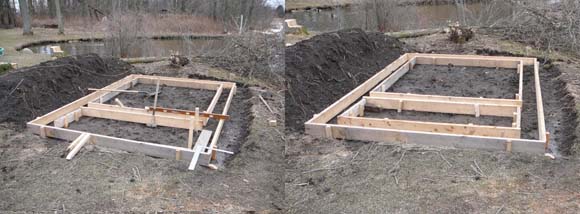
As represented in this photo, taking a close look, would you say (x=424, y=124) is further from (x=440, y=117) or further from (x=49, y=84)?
(x=49, y=84)

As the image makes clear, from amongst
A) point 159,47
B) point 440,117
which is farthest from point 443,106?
point 159,47

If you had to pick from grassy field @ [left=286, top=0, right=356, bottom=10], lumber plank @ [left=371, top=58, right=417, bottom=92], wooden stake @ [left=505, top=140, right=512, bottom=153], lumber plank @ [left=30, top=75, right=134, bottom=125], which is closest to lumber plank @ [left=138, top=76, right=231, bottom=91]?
lumber plank @ [left=30, top=75, right=134, bottom=125]

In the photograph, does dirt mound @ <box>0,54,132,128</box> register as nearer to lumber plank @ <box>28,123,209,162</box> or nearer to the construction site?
the construction site

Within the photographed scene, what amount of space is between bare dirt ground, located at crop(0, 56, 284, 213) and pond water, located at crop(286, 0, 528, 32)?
678 cm

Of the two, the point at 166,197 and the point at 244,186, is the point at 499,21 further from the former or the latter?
the point at 166,197

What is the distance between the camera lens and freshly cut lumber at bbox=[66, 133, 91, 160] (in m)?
4.71

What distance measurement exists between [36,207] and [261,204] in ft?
5.60

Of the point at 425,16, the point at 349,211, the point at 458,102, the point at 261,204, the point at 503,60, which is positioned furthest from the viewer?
the point at 425,16

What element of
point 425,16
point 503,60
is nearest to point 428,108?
point 503,60

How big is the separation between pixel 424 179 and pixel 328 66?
11.2 ft

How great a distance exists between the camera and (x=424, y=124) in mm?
4738

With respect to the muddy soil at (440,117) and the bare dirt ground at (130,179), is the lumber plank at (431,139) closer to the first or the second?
the bare dirt ground at (130,179)

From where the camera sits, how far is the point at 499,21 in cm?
1041

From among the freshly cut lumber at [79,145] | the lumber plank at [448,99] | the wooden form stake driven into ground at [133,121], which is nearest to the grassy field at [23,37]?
the wooden form stake driven into ground at [133,121]
